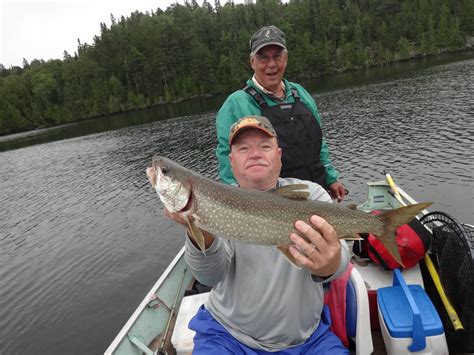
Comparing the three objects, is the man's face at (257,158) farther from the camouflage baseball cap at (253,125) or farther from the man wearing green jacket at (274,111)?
the man wearing green jacket at (274,111)

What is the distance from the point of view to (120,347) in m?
4.89

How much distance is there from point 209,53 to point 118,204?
102 m

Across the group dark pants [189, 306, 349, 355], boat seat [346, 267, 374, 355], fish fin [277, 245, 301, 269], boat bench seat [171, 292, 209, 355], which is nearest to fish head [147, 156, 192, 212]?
fish fin [277, 245, 301, 269]

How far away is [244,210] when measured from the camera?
307 cm

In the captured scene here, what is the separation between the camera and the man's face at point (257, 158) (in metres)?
3.47

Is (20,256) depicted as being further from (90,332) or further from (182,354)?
(182,354)

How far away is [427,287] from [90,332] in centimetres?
1031

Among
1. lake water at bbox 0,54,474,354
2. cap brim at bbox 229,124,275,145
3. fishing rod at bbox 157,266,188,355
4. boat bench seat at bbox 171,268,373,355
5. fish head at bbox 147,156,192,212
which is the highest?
cap brim at bbox 229,124,275,145

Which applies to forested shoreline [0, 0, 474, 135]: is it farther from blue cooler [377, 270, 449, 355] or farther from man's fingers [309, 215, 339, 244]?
man's fingers [309, 215, 339, 244]

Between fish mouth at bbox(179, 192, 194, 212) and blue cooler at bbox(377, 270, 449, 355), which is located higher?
fish mouth at bbox(179, 192, 194, 212)

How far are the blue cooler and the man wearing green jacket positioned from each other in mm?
2217

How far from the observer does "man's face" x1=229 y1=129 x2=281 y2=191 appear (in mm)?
3473

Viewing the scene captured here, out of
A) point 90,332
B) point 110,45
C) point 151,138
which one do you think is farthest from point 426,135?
point 110,45

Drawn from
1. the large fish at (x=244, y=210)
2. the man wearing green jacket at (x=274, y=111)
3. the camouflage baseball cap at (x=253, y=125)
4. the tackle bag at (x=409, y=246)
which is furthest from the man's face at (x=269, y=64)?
the large fish at (x=244, y=210)
